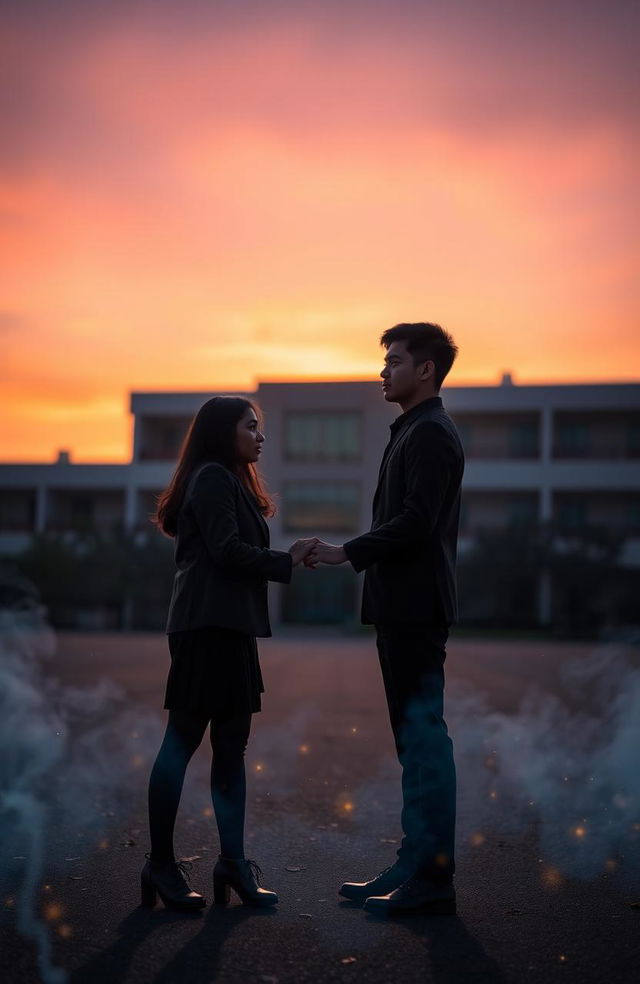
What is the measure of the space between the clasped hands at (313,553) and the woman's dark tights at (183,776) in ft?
1.97

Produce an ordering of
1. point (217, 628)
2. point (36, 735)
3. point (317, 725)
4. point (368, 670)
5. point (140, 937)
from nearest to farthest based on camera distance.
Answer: point (140, 937)
point (217, 628)
point (36, 735)
point (317, 725)
point (368, 670)

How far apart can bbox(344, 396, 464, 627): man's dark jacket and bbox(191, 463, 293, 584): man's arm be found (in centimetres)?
27

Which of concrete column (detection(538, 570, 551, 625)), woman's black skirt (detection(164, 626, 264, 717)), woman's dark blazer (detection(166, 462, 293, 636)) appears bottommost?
concrete column (detection(538, 570, 551, 625))

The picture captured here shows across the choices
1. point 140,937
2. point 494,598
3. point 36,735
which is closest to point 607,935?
point 140,937

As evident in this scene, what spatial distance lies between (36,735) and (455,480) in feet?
16.4

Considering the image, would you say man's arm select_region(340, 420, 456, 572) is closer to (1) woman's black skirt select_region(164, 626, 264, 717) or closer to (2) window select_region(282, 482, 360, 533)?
(1) woman's black skirt select_region(164, 626, 264, 717)

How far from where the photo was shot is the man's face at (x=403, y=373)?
381 cm

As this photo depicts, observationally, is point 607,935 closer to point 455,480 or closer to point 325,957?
point 325,957

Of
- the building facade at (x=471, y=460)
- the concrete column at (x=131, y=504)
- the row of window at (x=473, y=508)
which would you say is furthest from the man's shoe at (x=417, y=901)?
the concrete column at (x=131, y=504)

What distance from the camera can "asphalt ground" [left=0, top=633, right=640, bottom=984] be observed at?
2875 millimetres

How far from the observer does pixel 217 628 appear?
3.54 m

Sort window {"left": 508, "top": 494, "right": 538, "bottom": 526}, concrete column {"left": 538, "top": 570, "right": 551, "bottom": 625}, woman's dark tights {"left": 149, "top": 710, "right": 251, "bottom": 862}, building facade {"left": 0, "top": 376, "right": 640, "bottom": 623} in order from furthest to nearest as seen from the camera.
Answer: window {"left": 508, "top": 494, "right": 538, "bottom": 526}, building facade {"left": 0, "top": 376, "right": 640, "bottom": 623}, concrete column {"left": 538, "top": 570, "right": 551, "bottom": 625}, woman's dark tights {"left": 149, "top": 710, "right": 251, "bottom": 862}

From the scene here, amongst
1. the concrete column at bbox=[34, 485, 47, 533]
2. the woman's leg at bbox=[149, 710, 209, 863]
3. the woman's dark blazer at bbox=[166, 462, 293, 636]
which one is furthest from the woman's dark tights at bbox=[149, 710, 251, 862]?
the concrete column at bbox=[34, 485, 47, 533]

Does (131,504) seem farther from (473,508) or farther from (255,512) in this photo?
(255,512)
